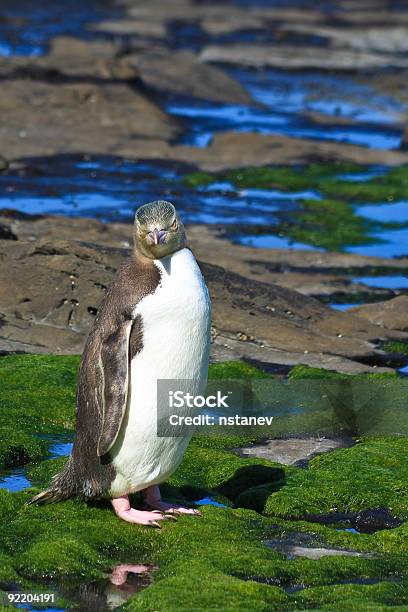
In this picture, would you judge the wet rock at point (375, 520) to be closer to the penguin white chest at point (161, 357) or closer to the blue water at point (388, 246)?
the penguin white chest at point (161, 357)

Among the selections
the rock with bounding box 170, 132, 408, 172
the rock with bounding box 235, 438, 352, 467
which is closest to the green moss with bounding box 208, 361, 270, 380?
the rock with bounding box 235, 438, 352, 467

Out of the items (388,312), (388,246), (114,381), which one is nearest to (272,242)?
(388,246)

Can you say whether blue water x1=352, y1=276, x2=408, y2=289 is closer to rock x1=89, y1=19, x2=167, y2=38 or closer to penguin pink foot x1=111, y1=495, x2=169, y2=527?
penguin pink foot x1=111, y1=495, x2=169, y2=527

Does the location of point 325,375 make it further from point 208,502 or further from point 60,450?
point 208,502

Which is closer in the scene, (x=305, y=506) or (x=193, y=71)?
(x=305, y=506)

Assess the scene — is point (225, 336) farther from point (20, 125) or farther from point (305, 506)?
point (20, 125)

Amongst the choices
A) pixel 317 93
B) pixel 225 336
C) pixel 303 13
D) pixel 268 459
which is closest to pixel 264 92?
pixel 317 93

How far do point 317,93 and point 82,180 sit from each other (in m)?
13.1

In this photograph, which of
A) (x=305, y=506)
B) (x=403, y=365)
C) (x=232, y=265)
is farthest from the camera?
(x=232, y=265)

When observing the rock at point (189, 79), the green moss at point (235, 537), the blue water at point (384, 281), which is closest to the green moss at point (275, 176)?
the blue water at point (384, 281)

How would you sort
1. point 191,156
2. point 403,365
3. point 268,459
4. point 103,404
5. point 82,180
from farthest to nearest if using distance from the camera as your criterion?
point 191,156, point 82,180, point 403,365, point 268,459, point 103,404

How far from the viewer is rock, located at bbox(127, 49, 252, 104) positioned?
33.9m

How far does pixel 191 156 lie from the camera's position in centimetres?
2681

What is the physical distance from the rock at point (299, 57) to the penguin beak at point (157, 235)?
31.8 metres
